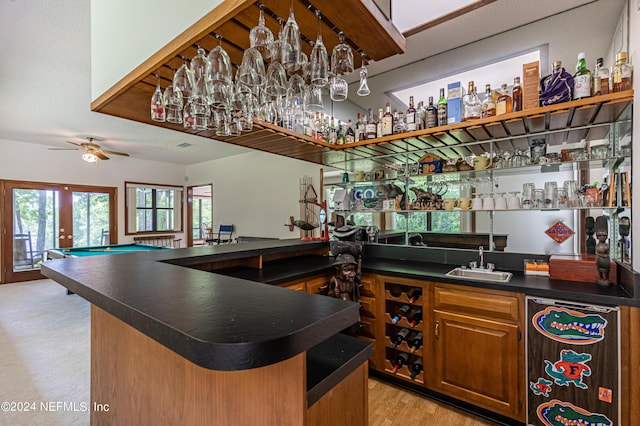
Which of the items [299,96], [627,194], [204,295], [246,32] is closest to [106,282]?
[204,295]

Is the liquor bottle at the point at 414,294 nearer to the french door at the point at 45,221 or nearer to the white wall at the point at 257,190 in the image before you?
the white wall at the point at 257,190

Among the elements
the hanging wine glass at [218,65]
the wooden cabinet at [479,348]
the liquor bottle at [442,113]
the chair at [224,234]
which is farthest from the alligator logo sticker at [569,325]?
the chair at [224,234]

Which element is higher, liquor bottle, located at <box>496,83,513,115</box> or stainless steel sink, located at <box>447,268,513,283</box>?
liquor bottle, located at <box>496,83,513,115</box>

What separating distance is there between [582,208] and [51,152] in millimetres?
9089

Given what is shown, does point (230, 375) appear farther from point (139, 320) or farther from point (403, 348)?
point (403, 348)

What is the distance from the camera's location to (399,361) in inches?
93.6

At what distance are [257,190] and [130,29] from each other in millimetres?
5108

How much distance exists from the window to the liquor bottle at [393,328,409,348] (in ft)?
25.6

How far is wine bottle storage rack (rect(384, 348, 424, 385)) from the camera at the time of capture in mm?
2264

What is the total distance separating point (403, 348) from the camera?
7.72 feet

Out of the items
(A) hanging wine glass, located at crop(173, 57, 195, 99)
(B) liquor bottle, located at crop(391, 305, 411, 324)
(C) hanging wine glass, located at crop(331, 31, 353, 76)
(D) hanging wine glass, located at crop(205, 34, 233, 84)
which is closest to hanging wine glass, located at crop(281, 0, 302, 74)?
(C) hanging wine glass, located at crop(331, 31, 353, 76)

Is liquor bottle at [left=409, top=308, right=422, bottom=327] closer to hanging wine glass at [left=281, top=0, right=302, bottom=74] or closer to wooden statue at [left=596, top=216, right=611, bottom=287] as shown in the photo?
wooden statue at [left=596, top=216, right=611, bottom=287]

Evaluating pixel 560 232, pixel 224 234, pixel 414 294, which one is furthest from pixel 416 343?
pixel 224 234

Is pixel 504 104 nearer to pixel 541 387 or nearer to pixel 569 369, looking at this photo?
pixel 569 369
